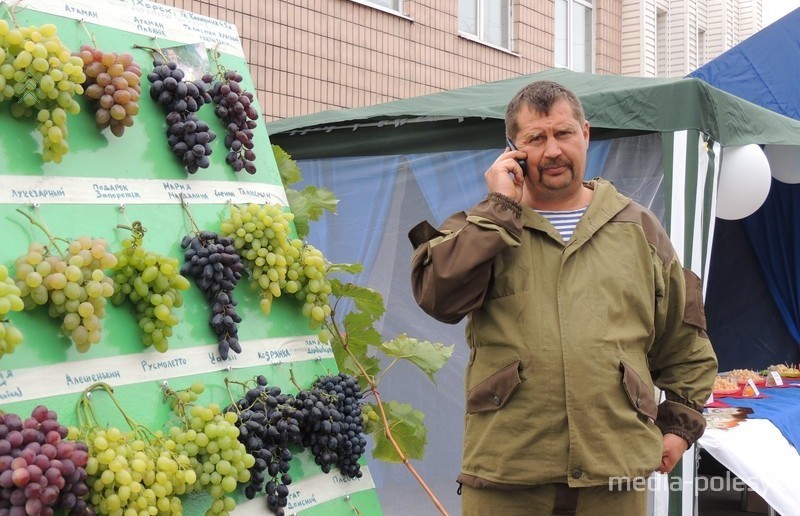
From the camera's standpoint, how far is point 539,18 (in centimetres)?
966

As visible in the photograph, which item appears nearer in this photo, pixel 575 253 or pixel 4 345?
pixel 4 345

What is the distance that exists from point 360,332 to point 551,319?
29.1 inches

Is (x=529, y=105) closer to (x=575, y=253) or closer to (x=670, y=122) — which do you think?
(x=575, y=253)

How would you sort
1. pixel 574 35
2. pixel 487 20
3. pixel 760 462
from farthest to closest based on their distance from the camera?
pixel 574 35 < pixel 487 20 < pixel 760 462

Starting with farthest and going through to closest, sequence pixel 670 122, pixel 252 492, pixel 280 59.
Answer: pixel 280 59
pixel 670 122
pixel 252 492

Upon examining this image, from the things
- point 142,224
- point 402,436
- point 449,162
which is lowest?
point 402,436

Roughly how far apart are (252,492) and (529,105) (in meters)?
1.19

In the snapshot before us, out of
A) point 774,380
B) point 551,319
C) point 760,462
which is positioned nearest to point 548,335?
point 551,319

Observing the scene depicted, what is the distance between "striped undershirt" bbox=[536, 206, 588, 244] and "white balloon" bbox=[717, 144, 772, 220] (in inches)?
103

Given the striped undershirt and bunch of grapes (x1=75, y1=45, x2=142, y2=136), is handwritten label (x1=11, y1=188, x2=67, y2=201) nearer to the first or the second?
bunch of grapes (x1=75, y1=45, x2=142, y2=136)

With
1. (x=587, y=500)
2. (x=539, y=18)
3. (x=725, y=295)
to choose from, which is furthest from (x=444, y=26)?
(x=587, y=500)

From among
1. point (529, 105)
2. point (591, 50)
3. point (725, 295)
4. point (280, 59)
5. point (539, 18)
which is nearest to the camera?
point (529, 105)

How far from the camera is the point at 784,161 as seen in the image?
6.22m

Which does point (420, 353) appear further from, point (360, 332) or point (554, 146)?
point (554, 146)
